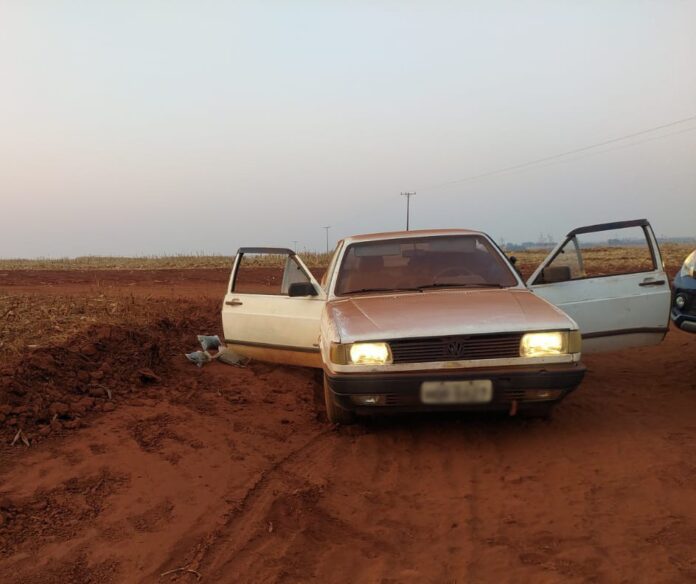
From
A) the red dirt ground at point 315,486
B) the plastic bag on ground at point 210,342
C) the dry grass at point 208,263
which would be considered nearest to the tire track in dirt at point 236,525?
the red dirt ground at point 315,486

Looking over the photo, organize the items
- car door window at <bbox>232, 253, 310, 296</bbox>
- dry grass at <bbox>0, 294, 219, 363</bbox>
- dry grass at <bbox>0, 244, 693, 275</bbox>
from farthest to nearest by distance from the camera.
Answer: dry grass at <bbox>0, 244, 693, 275</bbox>
car door window at <bbox>232, 253, 310, 296</bbox>
dry grass at <bbox>0, 294, 219, 363</bbox>

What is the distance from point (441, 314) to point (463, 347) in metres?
0.36

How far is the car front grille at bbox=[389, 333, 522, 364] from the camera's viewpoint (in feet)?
12.1

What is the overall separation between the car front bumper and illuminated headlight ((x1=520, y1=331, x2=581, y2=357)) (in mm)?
99

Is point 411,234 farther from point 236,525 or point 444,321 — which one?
point 236,525

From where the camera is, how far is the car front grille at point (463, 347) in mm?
3695

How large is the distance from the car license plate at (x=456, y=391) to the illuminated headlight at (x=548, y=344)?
34 cm

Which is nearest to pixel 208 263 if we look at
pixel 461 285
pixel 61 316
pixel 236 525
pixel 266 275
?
pixel 266 275

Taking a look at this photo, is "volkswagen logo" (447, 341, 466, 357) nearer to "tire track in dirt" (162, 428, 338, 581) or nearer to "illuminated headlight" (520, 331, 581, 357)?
"illuminated headlight" (520, 331, 581, 357)

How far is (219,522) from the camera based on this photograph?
3.05m

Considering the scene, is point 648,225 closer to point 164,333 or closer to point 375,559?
point 375,559

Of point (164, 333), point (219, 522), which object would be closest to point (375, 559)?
point (219, 522)

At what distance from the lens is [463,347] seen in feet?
12.1

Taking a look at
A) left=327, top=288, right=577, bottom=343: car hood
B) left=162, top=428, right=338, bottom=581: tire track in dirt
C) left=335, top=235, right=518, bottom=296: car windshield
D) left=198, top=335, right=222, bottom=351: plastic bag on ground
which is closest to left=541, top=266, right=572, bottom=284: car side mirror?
left=335, top=235, right=518, bottom=296: car windshield
